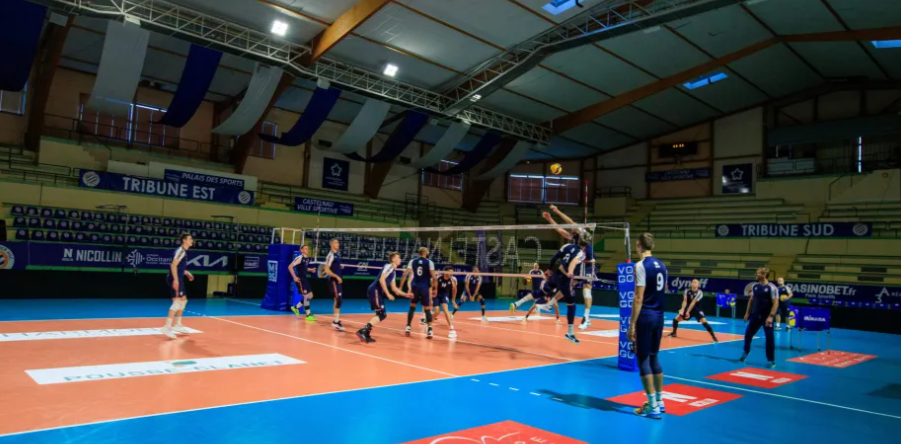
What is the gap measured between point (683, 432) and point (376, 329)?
28.2ft

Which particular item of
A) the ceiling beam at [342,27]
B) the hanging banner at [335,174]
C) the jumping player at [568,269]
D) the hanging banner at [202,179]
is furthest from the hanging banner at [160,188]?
the jumping player at [568,269]

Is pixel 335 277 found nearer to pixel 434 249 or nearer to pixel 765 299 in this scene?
pixel 765 299

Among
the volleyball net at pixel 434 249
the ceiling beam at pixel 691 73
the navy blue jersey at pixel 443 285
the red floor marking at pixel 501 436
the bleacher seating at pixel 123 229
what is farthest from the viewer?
the volleyball net at pixel 434 249

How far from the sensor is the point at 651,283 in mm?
6074

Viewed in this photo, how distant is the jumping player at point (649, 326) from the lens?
5.95 meters

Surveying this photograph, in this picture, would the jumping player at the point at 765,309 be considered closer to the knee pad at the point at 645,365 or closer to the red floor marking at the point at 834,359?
the red floor marking at the point at 834,359

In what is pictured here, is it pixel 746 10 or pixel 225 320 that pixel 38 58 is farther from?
pixel 746 10

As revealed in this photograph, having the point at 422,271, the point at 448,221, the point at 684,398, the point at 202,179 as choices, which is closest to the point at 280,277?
the point at 422,271

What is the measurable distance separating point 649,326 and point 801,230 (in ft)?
79.2

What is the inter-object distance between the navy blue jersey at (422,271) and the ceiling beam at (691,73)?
1833 centimetres

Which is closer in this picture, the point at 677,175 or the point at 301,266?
the point at 301,266

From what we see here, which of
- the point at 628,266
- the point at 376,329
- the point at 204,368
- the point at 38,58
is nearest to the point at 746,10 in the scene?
the point at 628,266

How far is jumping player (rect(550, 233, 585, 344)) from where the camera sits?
10859 millimetres

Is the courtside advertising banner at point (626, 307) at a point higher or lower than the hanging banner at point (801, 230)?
lower
